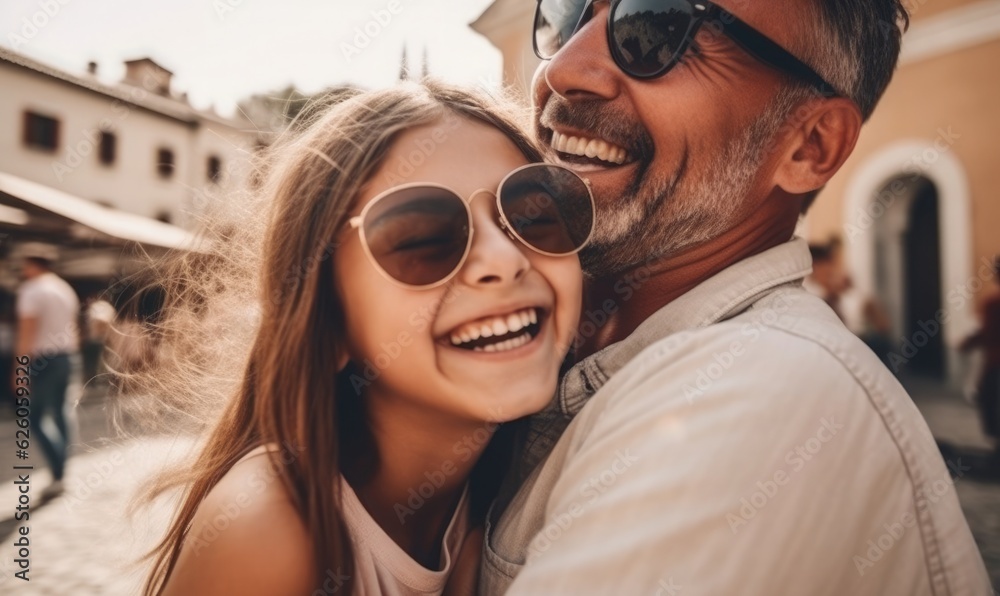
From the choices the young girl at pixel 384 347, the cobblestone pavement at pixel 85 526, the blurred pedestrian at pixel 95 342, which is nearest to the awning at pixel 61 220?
the blurred pedestrian at pixel 95 342

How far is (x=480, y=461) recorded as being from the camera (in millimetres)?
1799

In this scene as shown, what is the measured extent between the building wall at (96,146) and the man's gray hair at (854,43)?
2058 centimetres

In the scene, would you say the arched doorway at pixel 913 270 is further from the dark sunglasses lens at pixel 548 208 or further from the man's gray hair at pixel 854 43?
the dark sunglasses lens at pixel 548 208

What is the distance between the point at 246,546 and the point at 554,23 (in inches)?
64.3

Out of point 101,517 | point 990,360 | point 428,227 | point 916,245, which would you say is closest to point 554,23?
point 428,227

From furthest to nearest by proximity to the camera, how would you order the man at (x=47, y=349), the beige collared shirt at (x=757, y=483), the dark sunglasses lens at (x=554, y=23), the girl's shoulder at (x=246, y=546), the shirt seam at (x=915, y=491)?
the man at (x=47, y=349) < the dark sunglasses lens at (x=554, y=23) < the girl's shoulder at (x=246, y=546) < the shirt seam at (x=915, y=491) < the beige collared shirt at (x=757, y=483)

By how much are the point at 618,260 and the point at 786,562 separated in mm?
943

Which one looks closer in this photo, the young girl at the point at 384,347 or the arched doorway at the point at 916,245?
the young girl at the point at 384,347

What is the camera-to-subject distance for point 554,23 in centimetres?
200

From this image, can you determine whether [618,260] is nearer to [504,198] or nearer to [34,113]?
[504,198]

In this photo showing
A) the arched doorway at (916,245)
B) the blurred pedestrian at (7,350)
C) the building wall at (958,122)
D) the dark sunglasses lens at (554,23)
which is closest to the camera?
the dark sunglasses lens at (554,23)

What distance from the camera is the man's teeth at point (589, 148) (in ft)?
5.71

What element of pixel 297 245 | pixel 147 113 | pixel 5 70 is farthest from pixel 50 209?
pixel 147 113

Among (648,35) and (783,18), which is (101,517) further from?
Answer: (783,18)
